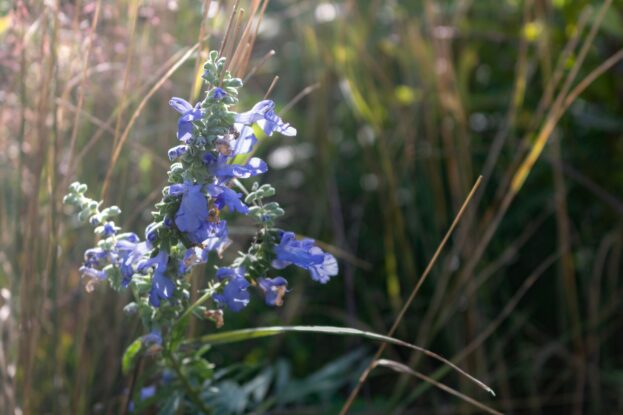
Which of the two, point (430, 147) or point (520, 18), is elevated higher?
point (520, 18)

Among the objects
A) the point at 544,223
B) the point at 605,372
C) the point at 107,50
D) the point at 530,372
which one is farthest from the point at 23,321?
the point at 544,223

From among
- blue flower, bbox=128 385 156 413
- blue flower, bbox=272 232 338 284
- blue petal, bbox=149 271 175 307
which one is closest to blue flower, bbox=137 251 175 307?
blue petal, bbox=149 271 175 307

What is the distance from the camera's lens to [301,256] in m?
0.80

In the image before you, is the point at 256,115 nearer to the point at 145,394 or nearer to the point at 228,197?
the point at 228,197

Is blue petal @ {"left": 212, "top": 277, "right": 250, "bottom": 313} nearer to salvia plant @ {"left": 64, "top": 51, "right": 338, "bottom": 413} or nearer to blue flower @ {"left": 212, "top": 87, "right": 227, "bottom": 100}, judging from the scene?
salvia plant @ {"left": 64, "top": 51, "right": 338, "bottom": 413}

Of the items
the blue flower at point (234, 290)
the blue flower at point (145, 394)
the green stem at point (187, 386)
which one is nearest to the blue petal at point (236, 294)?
the blue flower at point (234, 290)

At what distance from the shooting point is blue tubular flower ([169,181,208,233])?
2.42ft

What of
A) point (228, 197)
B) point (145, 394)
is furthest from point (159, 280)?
point (145, 394)

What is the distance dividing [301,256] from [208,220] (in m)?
0.10

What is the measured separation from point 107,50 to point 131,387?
695 millimetres

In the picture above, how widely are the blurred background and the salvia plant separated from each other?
0.24m

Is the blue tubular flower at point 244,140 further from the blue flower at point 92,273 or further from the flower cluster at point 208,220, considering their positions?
the blue flower at point 92,273

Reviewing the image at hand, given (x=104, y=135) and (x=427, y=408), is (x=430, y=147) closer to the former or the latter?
(x=427, y=408)

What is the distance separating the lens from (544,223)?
75.2 inches
